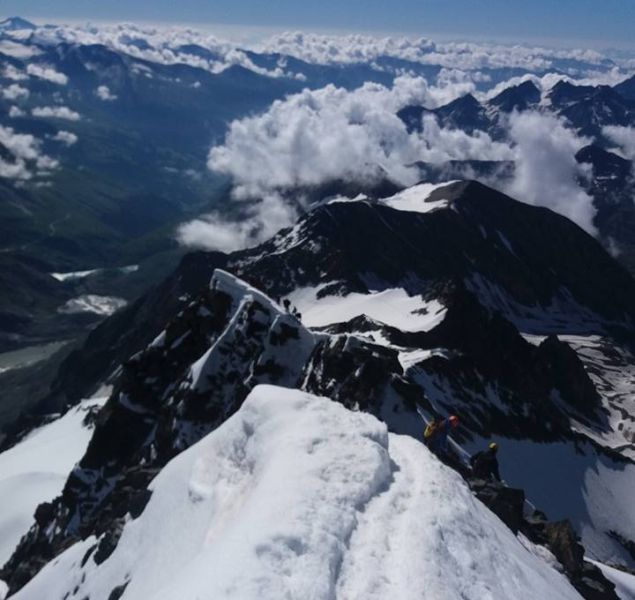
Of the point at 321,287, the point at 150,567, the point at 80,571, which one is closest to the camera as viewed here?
the point at 150,567

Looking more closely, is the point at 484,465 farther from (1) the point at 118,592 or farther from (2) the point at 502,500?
(1) the point at 118,592

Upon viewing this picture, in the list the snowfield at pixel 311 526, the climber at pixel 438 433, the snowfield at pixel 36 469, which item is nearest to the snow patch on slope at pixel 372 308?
the snowfield at pixel 36 469

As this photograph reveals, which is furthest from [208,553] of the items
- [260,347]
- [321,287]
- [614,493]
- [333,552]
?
[321,287]

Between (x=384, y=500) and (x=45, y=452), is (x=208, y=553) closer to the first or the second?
(x=384, y=500)

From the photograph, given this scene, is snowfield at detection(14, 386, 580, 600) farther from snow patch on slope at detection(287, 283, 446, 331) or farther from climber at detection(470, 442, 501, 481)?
snow patch on slope at detection(287, 283, 446, 331)

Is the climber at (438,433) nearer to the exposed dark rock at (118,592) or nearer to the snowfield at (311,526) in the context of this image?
the snowfield at (311,526)

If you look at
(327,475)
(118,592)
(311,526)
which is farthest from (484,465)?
(311,526)

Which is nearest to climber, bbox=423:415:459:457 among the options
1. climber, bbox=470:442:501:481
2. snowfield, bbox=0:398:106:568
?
climber, bbox=470:442:501:481
